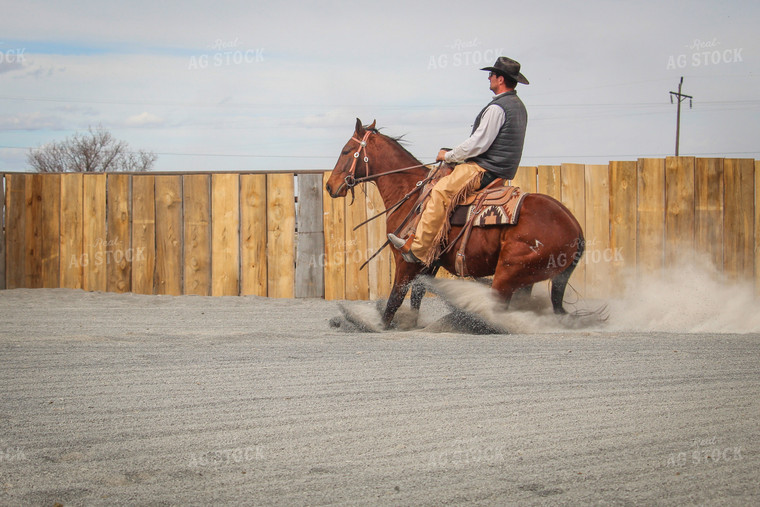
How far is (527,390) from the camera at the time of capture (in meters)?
4.73

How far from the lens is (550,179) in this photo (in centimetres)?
1119

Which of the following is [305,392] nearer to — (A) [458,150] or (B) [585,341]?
(B) [585,341]

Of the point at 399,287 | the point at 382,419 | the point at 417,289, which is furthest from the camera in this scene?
the point at 417,289

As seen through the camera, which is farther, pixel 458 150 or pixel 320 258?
pixel 320 258

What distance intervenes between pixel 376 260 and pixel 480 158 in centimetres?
443

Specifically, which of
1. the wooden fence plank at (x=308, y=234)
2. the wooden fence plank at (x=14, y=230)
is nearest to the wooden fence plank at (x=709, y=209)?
the wooden fence plank at (x=308, y=234)

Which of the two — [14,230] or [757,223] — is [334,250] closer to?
[14,230]

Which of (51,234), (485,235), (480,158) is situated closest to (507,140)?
(480,158)

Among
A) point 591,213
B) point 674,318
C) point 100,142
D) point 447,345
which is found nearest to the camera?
point 447,345

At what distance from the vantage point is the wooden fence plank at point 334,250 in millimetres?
11273

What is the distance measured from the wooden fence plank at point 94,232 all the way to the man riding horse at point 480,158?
6.24 m

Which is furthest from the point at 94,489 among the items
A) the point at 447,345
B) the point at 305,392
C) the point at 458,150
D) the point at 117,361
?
the point at 458,150

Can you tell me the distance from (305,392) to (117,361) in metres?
1.86

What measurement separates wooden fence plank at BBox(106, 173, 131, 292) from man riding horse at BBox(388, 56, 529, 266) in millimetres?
5921
